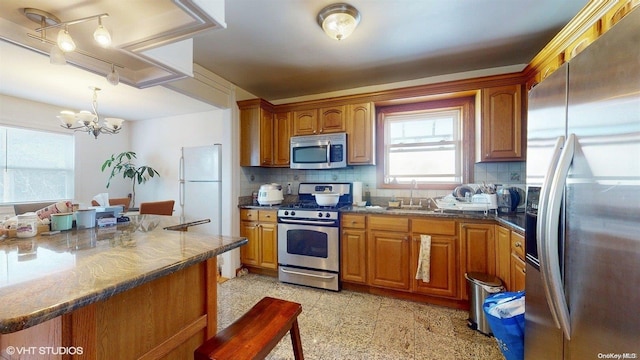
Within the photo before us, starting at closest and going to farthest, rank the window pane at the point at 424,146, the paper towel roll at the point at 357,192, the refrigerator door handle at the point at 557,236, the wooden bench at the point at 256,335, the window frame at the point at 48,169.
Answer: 1. the refrigerator door handle at the point at 557,236
2. the wooden bench at the point at 256,335
3. the window pane at the point at 424,146
4. the paper towel roll at the point at 357,192
5. the window frame at the point at 48,169

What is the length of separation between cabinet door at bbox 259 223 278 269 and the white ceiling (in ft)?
6.24

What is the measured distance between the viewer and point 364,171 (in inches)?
131

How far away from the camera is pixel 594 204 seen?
29.0 inches

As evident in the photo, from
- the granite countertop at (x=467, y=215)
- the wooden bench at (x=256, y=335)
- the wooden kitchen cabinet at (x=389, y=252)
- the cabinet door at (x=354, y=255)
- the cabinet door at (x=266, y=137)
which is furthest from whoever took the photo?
the cabinet door at (x=266, y=137)

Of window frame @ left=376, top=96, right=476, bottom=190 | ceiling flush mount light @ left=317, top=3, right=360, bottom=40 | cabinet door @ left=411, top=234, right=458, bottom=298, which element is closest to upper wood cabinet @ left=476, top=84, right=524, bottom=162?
window frame @ left=376, top=96, right=476, bottom=190

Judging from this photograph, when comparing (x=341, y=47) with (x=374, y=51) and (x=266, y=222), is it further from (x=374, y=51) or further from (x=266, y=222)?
(x=266, y=222)

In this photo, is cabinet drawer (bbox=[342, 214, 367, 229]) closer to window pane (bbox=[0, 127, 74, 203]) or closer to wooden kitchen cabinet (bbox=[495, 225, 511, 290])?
wooden kitchen cabinet (bbox=[495, 225, 511, 290])

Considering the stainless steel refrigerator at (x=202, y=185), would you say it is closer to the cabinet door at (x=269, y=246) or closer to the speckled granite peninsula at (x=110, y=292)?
the cabinet door at (x=269, y=246)

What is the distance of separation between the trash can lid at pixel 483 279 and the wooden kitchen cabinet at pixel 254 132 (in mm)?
2645

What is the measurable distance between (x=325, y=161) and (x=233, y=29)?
5.54 feet

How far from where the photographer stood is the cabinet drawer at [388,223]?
2.52m

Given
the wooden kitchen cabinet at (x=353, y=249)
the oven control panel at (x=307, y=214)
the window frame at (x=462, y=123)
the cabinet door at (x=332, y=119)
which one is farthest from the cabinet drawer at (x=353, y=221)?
the cabinet door at (x=332, y=119)

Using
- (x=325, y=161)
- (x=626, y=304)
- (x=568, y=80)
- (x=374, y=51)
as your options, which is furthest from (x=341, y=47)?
(x=626, y=304)

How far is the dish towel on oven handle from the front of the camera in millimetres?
2363
